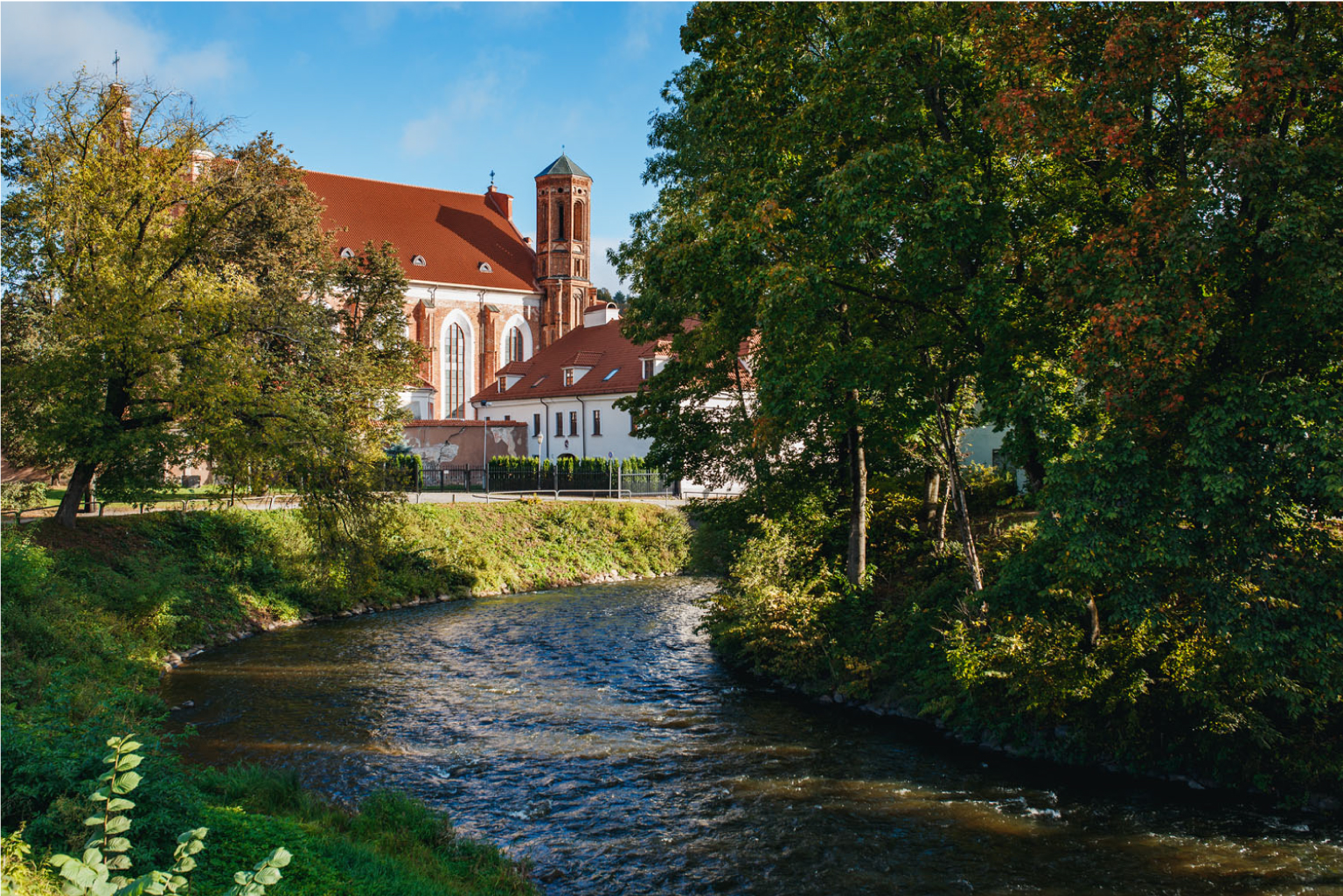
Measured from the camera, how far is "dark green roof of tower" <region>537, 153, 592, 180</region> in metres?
66.8

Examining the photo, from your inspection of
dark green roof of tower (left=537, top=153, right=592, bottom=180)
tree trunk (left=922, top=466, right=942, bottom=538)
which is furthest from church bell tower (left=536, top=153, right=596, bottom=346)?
tree trunk (left=922, top=466, right=942, bottom=538)

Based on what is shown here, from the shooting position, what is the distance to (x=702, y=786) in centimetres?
1084

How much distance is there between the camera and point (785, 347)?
43.1 ft

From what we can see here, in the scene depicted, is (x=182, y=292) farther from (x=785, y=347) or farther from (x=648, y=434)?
(x=785, y=347)

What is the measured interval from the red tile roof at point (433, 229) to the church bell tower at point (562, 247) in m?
2.01

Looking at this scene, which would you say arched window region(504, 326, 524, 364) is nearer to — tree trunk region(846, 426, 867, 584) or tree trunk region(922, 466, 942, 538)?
tree trunk region(922, 466, 942, 538)

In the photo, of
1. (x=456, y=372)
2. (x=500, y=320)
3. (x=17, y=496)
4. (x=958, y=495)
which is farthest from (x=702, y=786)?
(x=500, y=320)

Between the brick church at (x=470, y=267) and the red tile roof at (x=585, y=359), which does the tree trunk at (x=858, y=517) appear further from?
the brick church at (x=470, y=267)

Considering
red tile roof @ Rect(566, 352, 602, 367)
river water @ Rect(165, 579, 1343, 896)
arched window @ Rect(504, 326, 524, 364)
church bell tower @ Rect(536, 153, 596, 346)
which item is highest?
church bell tower @ Rect(536, 153, 596, 346)

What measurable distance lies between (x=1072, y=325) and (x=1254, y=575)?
3.70 meters

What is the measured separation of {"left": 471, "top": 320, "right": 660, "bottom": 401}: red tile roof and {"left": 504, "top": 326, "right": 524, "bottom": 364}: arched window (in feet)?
34.1

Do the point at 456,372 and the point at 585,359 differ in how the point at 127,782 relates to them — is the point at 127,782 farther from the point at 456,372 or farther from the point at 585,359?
the point at 456,372

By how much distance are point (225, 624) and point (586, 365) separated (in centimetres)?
2897

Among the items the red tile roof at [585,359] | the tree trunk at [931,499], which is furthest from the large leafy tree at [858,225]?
the red tile roof at [585,359]
